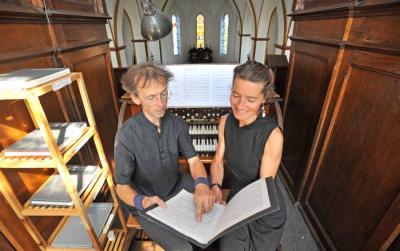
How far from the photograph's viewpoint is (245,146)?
4.55 feet

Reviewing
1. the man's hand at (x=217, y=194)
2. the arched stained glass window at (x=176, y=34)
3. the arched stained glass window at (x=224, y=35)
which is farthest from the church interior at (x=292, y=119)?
the arched stained glass window at (x=224, y=35)

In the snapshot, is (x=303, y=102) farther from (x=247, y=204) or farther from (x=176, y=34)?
(x=176, y=34)

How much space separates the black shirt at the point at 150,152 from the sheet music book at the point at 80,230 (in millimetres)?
464

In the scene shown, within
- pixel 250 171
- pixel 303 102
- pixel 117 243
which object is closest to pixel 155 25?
pixel 303 102

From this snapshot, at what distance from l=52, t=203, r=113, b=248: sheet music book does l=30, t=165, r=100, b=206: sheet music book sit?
1.39ft

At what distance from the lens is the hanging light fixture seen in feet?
7.98

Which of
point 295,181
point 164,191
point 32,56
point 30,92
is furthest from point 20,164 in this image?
point 295,181

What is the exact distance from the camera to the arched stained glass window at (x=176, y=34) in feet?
41.4

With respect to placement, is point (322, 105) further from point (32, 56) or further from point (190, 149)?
point (32, 56)

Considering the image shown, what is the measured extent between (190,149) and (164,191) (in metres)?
0.39

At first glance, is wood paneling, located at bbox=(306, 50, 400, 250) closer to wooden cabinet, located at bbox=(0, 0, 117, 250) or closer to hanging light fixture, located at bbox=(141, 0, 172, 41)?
hanging light fixture, located at bbox=(141, 0, 172, 41)

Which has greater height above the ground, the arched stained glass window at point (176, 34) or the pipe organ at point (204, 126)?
the arched stained glass window at point (176, 34)

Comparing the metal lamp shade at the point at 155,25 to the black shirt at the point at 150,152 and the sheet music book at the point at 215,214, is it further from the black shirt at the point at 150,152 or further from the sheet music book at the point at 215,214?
the sheet music book at the point at 215,214

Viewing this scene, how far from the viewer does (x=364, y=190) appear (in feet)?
4.60
